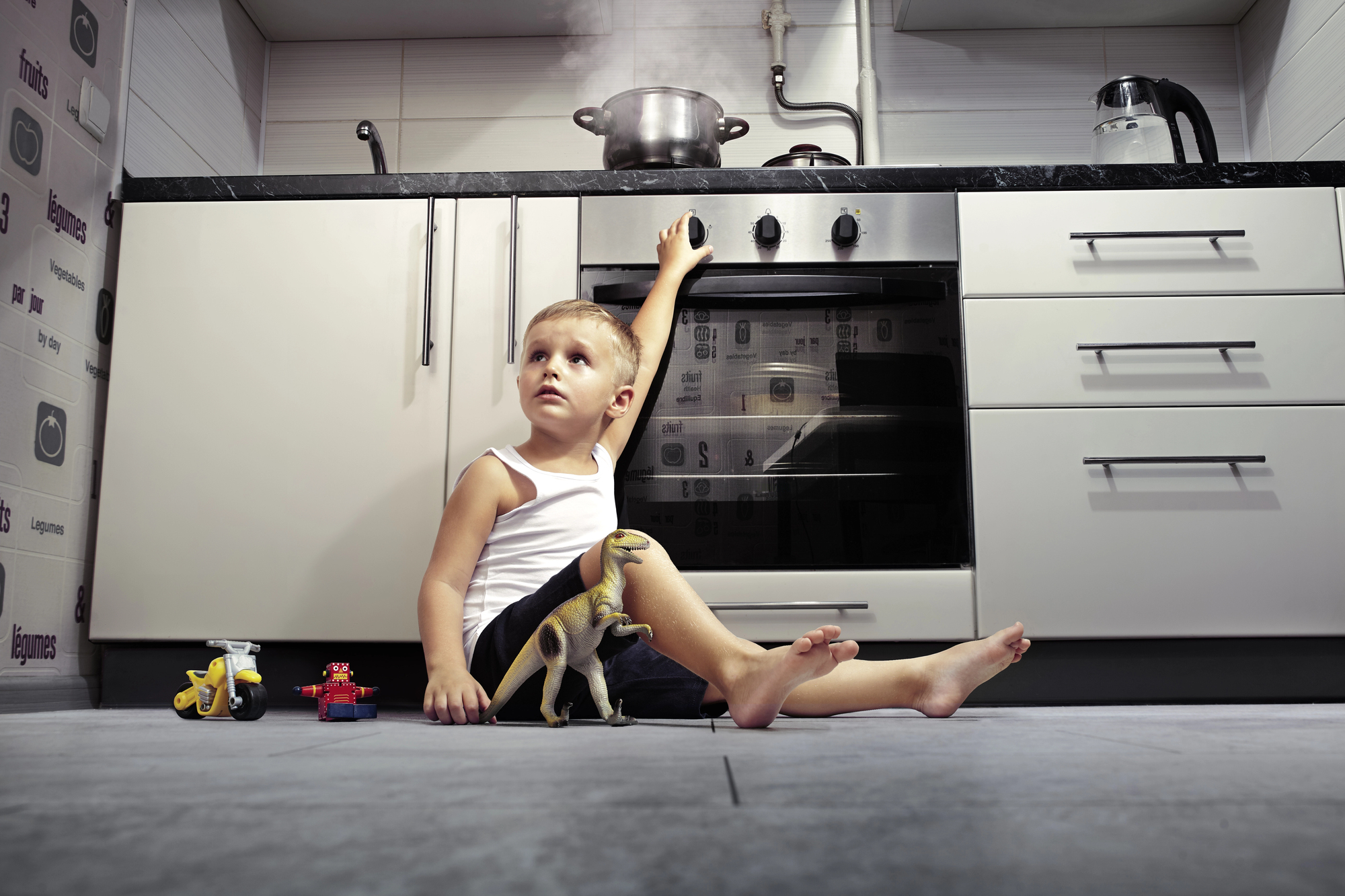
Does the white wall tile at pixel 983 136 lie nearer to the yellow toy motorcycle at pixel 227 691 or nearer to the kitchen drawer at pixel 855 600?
the kitchen drawer at pixel 855 600

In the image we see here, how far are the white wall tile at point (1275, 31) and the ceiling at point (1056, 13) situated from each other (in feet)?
0.21

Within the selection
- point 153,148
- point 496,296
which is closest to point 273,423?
point 496,296

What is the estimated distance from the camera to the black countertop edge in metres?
1.70

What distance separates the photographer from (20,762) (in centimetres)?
61

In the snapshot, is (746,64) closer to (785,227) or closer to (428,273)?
(785,227)

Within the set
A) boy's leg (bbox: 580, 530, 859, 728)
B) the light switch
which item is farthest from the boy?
the light switch

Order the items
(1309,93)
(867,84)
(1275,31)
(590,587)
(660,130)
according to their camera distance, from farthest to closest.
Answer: (867,84) < (1275,31) < (1309,93) < (660,130) < (590,587)

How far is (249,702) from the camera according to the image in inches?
47.6

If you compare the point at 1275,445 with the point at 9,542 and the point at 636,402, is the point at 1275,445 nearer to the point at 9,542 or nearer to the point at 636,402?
the point at 636,402

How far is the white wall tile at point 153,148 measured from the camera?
1.78 metres

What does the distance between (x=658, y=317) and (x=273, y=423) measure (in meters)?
0.72

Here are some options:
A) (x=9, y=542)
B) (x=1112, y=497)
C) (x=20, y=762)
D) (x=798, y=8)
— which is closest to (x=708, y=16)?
(x=798, y=8)

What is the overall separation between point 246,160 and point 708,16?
1235 millimetres

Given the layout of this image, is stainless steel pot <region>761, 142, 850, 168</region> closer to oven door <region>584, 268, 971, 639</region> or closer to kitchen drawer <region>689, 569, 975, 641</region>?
oven door <region>584, 268, 971, 639</region>
